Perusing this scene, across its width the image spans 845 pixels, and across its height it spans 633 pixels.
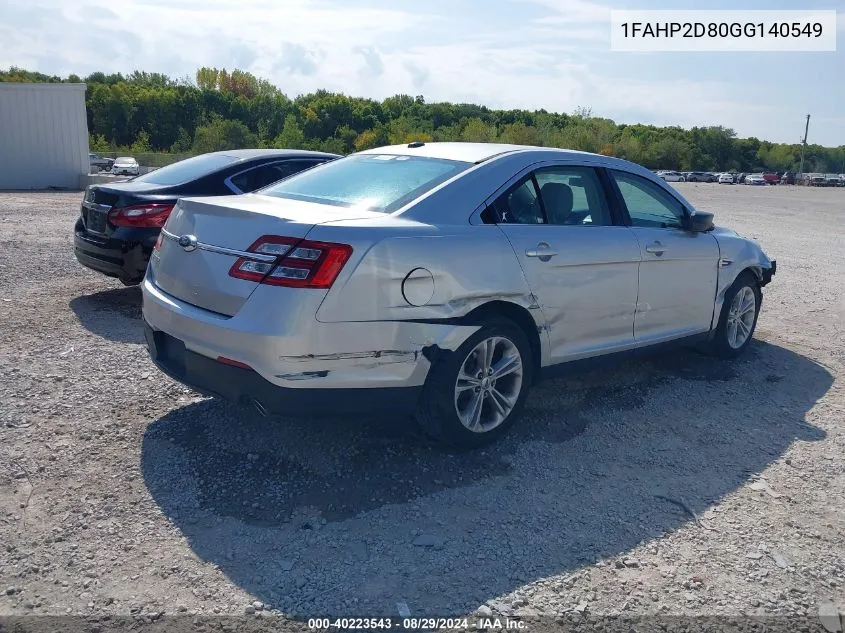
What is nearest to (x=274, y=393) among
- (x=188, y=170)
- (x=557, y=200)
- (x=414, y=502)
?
(x=414, y=502)

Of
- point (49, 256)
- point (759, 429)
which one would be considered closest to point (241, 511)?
point (759, 429)

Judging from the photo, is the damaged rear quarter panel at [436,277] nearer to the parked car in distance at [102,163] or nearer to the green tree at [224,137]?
the parked car in distance at [102,163]

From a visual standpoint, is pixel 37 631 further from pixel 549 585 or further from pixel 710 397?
pixel 710 397

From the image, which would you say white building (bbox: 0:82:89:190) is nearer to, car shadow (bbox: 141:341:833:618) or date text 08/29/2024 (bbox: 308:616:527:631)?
car shadow (bbox: 141:341:833:618)

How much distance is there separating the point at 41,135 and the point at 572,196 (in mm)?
21233

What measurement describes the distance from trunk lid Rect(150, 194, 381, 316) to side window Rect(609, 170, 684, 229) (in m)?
2.19

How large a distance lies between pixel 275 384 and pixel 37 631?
4.51 ft

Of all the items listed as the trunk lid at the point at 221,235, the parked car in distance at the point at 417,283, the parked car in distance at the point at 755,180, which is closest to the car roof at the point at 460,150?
the parked car in distance at the point at 417,283

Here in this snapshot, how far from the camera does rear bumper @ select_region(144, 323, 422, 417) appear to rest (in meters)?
3.67

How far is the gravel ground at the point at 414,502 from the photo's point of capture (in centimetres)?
308

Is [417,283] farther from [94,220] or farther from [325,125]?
[325,125]

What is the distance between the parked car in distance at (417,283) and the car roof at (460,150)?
0.02 meters

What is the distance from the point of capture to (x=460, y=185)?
14.3 feet

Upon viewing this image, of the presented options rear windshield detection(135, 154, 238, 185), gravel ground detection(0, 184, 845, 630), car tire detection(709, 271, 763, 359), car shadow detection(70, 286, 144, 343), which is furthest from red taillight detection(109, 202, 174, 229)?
car tire detection(709, 271, 763, 359)
